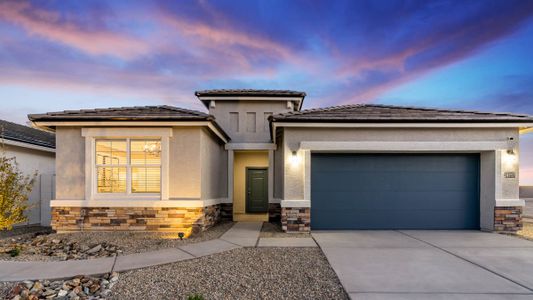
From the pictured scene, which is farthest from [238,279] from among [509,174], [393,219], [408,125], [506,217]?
[509,174]

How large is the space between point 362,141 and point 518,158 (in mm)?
4437

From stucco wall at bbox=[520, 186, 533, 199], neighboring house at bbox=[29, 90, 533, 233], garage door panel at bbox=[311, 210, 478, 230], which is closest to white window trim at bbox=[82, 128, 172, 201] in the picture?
neighboring house at bbox=[29, 90, 533, 233]

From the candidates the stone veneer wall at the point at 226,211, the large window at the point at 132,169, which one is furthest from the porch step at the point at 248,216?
the large window at the point at 132,169

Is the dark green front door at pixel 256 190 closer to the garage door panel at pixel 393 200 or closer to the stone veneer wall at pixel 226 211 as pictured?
the stone veneer wall at pixel 226 211

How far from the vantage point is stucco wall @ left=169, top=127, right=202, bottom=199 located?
7.95 m

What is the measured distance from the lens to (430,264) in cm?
507

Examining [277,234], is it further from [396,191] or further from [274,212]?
[396,191]

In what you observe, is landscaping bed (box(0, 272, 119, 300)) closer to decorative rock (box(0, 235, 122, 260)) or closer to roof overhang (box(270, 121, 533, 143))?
decorative rock (box(0, 235, 122, 260))

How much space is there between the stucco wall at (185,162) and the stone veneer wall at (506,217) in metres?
8.48

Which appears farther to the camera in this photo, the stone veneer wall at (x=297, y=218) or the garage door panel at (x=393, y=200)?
the garage door panel at (x=393, y=200)

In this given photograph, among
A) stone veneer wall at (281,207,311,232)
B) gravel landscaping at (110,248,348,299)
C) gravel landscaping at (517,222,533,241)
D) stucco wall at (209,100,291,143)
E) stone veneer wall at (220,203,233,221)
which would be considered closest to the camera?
gravel landscaping at (110,248,348,299)

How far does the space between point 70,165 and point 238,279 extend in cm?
643

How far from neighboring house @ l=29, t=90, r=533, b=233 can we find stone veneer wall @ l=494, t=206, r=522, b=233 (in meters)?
0.03

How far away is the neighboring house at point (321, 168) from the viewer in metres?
7.82
